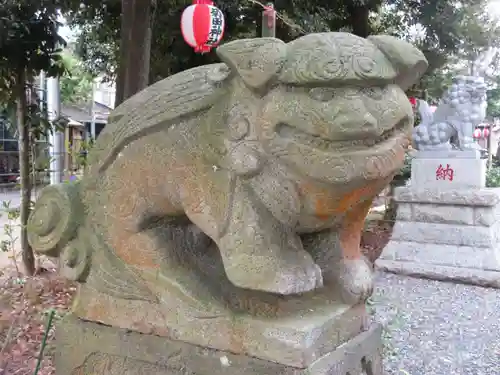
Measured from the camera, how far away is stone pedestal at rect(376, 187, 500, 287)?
4.55 meters

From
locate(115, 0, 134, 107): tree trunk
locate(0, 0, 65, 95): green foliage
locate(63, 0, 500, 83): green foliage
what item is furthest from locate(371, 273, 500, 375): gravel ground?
locate(0, 0, 65, 95): green foliage

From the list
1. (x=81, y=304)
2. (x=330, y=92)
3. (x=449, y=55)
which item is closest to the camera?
(x=330, y=92)

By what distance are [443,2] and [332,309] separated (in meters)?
6.04

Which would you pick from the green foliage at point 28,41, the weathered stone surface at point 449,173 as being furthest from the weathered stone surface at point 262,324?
the weathered stone surface at point 449,173

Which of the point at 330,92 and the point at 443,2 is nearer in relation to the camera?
the point at 330,92

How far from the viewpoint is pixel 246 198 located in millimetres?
1271

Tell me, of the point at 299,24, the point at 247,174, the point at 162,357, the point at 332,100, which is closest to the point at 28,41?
the point at 299,24

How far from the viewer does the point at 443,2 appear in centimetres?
648

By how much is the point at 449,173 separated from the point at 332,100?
401cm

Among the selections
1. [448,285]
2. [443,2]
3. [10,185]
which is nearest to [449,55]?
[443,2]

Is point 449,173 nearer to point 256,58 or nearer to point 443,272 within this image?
point 443,272

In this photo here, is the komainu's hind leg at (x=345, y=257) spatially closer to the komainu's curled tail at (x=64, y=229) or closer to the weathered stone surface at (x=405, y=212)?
the komainu's curled tail at (x=64, y=229)

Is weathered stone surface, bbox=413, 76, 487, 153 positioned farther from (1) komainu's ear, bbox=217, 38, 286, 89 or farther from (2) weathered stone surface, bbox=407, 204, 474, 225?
(1) komainu's ear, bbox=217, 38, 286, 89

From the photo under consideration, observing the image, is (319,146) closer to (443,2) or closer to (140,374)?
(140,374)
